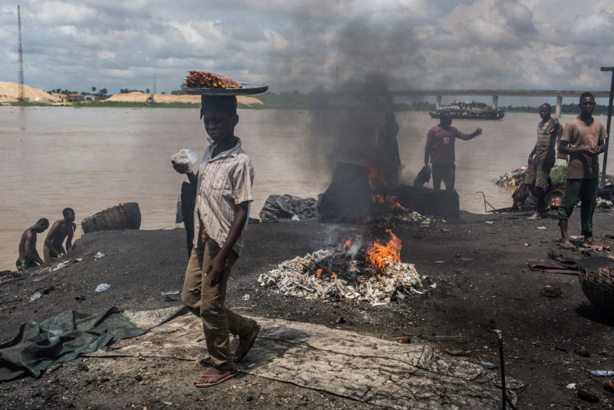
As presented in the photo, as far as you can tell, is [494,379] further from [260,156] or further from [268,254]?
[260,156]

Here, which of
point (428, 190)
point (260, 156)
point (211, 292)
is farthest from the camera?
point (260, 156)

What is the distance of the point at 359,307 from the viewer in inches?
185

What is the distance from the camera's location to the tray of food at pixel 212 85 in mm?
2992

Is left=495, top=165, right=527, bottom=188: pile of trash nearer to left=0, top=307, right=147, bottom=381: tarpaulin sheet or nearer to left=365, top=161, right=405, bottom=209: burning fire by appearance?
left=365, top=161, right=405, bottom=209: burning fire

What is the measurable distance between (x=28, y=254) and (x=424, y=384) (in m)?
6.99

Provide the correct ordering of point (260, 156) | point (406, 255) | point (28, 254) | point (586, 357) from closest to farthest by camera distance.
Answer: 1. point (586, 357)
2. point (406, 255)
3. point (28, 254)
4. point (260, 156)

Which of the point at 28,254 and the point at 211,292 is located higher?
the point at 211,292

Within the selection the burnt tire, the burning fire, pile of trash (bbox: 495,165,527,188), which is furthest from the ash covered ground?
pile of trash (bbox: 495,165,527,188)

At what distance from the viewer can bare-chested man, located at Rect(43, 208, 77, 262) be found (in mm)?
7918

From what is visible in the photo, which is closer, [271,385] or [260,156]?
[271,385]

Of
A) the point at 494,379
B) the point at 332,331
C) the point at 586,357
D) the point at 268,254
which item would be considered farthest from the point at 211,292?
the point at 268,254

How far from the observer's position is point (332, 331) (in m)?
4.04

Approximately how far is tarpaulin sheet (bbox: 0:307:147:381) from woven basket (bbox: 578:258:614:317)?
3795mm

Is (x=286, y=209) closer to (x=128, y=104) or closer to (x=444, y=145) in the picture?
(x=444, y=145)
